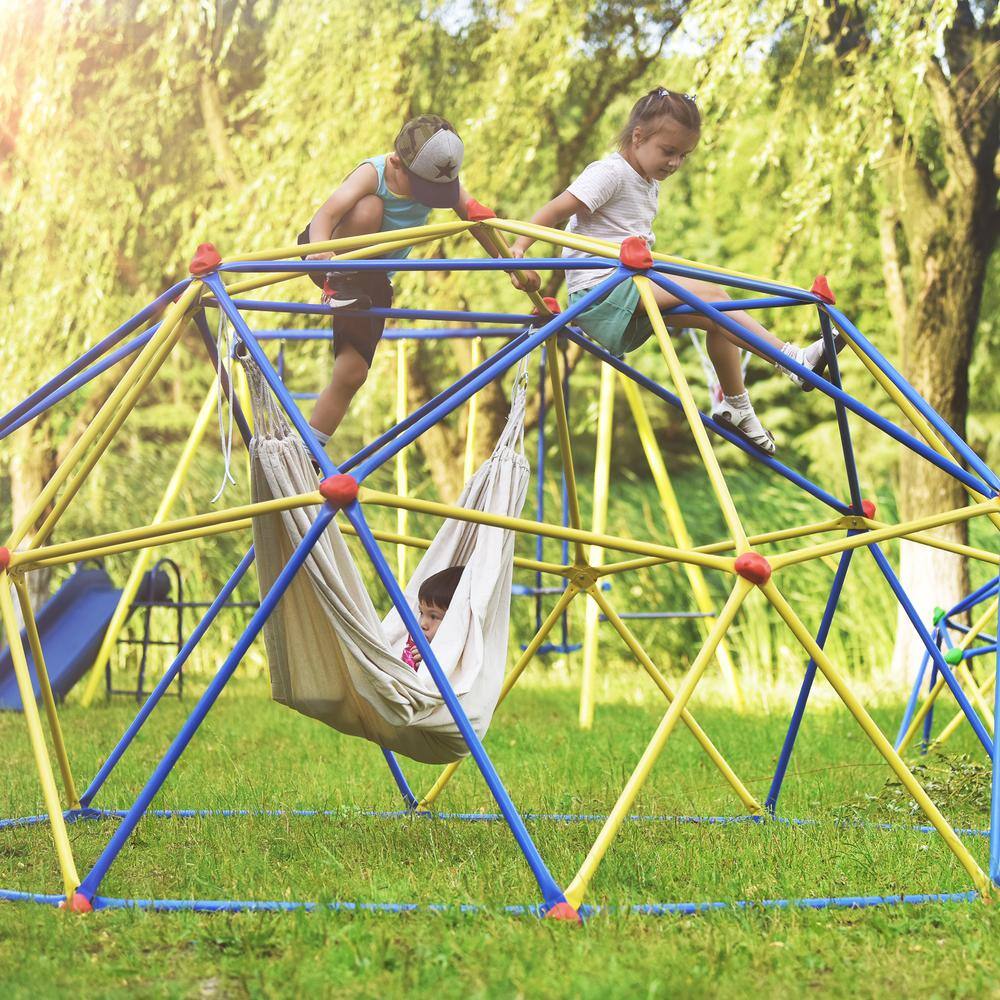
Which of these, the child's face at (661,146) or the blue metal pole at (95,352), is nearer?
the blue metal pole at (95,352)

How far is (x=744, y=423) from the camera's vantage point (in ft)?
13.8

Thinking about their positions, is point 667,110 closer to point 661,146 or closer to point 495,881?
point 661,146

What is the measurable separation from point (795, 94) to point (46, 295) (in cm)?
516

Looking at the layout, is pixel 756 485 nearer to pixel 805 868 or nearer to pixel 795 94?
pixel 795 94

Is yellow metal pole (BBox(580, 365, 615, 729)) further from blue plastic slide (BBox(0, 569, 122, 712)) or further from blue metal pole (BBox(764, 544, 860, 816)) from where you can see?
blue plastic slide (BBox(0, 569, 122, 712))

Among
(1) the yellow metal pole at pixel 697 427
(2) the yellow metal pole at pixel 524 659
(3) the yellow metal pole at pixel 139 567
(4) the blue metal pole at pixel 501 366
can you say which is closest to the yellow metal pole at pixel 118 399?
(4) the blue metal pole at pixel 501 366

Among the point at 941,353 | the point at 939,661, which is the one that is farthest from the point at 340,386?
the point at 941,353

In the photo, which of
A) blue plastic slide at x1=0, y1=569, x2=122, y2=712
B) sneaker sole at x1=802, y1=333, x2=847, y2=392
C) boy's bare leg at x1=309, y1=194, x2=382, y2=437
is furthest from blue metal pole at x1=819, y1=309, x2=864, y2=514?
blue plastic slide at x1=0, y1=569, x2=122, y2=712

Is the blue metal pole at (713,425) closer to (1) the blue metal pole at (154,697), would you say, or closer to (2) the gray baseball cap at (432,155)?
(2) the gray baseball cap at (432,155)

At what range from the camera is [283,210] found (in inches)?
337

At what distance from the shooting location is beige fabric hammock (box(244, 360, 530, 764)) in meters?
3.27

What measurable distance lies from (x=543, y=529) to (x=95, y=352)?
1.58 metres

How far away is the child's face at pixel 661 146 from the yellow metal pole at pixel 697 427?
3.12 feet

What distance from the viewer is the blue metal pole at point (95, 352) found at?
360 cm
